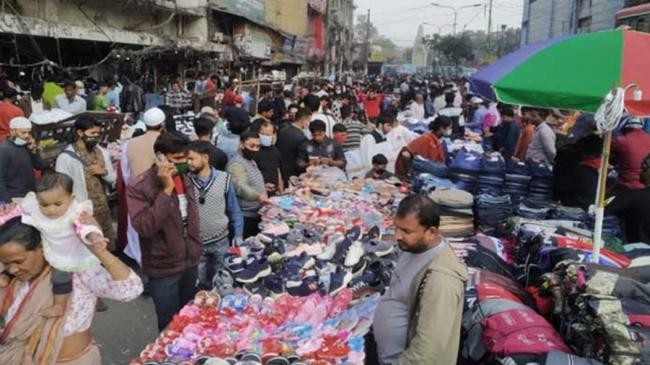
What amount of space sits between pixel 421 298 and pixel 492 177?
9.88 ft

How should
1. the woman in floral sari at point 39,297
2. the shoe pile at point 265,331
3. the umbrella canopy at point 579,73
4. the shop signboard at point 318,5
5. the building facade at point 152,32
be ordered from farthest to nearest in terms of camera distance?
the shop signboard at point 318,5
the building facade at point 152,32
the umbrella canopy at point 579,73
the shoe pile at point 265,331
the woman in floral sari at point 39,297

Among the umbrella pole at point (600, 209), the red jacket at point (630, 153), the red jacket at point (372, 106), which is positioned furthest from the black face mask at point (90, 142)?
the red jacket at point (372, 106)

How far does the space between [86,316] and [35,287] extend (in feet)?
0.88

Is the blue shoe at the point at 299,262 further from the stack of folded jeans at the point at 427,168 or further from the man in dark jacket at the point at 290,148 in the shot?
the man in dark jacket at the point at 290,148

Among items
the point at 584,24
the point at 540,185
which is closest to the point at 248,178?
the point at 540,185

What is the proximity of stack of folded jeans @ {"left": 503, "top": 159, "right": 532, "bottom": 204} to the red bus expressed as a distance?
288 inches

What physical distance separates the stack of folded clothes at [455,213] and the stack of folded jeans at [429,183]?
1.61 feet

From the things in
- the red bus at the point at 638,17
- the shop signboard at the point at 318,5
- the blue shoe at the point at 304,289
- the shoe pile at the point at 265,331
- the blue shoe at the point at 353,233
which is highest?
the shop signboard at the point at 318,5

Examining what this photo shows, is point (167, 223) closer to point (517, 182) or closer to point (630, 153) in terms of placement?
point (517, 182)

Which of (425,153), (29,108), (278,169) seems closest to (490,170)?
(425,153)

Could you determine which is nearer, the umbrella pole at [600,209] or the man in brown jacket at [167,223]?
the umbrella pole at [600,209]

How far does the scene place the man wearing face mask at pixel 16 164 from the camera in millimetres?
4945

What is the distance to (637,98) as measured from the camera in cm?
283

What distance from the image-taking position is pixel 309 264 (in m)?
3.63
